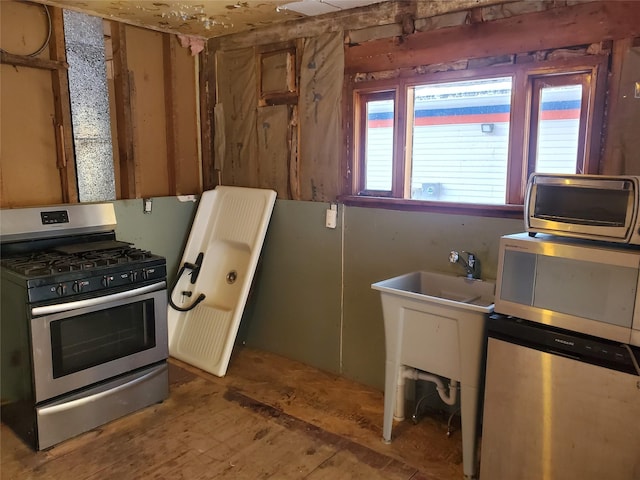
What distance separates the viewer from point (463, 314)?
A: 224cm

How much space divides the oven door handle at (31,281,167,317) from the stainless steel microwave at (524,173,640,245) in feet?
6.70

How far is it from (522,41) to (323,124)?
1.29 metres

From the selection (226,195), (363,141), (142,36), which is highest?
(142,36)

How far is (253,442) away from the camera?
261 cm

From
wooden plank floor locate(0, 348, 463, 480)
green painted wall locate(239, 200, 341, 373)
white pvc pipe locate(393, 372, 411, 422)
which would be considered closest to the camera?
wooden plank floor locate(0, 348, 463, 480)

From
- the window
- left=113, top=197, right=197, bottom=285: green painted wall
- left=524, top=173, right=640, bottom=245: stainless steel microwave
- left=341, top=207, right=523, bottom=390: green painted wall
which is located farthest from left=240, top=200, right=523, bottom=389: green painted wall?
left=113, top=197, right=197, bottom=285: green painted wall

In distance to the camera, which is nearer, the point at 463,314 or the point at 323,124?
the point at 463,314

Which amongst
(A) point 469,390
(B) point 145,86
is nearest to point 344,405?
(A) point 469,390

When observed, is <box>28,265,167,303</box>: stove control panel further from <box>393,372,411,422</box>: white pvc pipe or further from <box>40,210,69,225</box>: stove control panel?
<box>393,372,411,422</box>: white pvc pipe

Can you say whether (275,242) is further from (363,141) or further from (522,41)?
(522,41)

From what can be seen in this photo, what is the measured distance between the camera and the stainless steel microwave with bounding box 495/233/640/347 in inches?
70.6

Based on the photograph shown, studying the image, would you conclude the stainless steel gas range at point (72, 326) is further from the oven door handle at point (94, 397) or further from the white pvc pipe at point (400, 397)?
the white pvc pipe at point (400, 397)

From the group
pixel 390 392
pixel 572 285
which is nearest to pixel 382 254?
pixel 390 392

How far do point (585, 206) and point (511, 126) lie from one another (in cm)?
73
